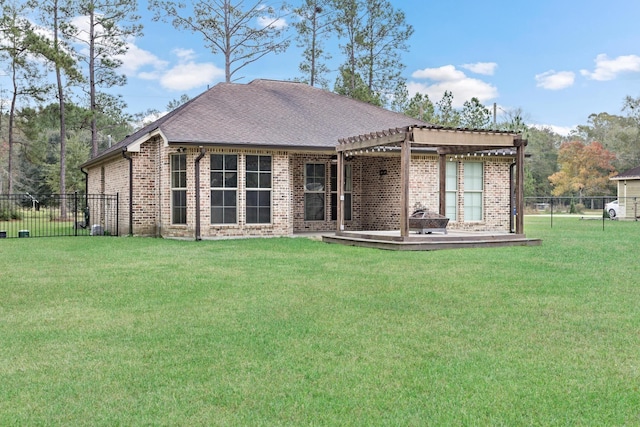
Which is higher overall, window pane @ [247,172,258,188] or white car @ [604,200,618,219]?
window pane @ [247,172,258,188]

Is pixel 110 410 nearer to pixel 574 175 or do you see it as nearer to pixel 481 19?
pixel 481 19

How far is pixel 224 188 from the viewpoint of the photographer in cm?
1562

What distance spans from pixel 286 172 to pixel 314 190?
1.84 metres

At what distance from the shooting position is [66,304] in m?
6.63

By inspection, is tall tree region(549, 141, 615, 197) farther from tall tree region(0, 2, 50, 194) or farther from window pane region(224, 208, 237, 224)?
window pane region(224, 208, 237, 224)

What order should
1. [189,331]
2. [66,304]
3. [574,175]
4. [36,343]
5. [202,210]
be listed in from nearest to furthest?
[36,343]
[189,331]
[66,304]
[202,210]
[574,175]

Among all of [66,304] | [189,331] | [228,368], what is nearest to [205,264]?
[66,304]

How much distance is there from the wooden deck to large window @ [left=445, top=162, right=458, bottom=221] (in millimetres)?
3757

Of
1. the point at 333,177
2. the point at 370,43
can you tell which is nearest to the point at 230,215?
the point at 333,177

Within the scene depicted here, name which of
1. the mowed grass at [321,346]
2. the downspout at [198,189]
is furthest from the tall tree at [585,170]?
the mowed grass at [321,346]

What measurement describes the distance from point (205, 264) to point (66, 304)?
3667 millimetres

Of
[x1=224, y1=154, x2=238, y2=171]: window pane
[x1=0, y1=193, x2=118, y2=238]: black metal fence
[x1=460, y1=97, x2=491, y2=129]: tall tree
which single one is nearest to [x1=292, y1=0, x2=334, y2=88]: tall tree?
[x1=460, y1=97, x2=491, y2=129]: tall tree

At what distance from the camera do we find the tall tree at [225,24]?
29688mm

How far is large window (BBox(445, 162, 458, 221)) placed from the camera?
57.8ft
